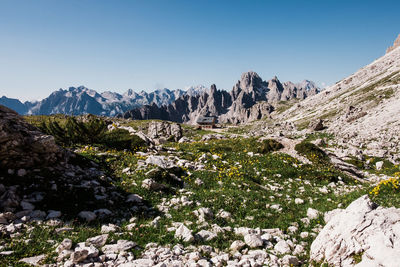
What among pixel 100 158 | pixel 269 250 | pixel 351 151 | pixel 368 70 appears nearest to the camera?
pixel 269 250

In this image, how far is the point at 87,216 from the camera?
8.00 m

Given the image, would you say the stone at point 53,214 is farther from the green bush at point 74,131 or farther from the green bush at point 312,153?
the green bush at point 312,153

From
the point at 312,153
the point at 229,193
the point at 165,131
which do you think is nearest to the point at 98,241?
the point at 229,193

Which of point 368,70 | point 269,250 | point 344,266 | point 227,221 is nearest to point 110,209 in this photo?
point 227,221

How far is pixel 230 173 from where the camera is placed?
49.2 feet

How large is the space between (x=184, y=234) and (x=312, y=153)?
58.0 feet

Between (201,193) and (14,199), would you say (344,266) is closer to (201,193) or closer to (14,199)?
(201,193)

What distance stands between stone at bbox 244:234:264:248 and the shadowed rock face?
10652mm

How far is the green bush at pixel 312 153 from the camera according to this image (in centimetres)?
1940

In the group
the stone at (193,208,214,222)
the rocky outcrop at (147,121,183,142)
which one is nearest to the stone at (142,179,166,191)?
the stone at (193,208,214,222)

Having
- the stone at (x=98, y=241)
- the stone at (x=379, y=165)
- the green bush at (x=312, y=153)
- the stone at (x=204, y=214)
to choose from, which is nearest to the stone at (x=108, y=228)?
the stone at (x=98, y=241)

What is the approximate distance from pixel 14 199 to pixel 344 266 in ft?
37.1

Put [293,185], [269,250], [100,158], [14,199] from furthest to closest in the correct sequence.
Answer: [100,158] < [293,185] < [14,199] < [269,250]

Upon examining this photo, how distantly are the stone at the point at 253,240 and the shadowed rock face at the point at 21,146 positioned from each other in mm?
10652
